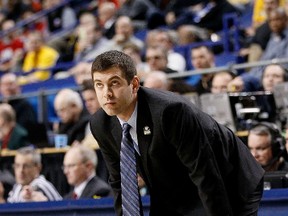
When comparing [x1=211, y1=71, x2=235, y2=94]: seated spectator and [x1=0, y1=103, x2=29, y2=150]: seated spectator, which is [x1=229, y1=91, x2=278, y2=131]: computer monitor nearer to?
[x1=211, y1=71, x2=235, y2=94]: seated spectator

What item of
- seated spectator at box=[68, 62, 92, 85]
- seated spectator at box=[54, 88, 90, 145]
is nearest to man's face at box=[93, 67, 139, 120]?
seated spectator at box=[54, 88, 90, 145]

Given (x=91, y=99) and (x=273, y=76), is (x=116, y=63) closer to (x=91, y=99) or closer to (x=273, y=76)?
(x=273, y=76)

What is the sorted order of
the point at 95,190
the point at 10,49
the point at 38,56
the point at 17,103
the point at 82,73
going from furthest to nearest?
1. the point at 10,49
2. the point at 38,56
3. the point at 17,103
4. the point at 82,73
5. the point at 95,190

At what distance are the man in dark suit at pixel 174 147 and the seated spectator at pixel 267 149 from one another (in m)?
2.22

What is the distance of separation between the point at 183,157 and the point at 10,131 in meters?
5.38

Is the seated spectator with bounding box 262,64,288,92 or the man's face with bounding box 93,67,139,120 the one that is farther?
the seated spectator with bounding box 262,64,288,92

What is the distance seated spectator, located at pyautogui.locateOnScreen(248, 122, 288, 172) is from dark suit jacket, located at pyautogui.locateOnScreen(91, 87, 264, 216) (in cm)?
222

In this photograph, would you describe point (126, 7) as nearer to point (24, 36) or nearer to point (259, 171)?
point (24, 36)

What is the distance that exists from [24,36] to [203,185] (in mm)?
11699

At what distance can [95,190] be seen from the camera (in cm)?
684

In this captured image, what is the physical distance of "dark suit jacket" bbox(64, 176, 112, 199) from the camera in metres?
6.79

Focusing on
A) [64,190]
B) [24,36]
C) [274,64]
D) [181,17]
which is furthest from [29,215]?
[24,36]

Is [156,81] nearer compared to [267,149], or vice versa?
[267,149]

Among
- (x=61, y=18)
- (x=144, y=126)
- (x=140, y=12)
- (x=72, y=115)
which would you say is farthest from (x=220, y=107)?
(x=61, y=18)
